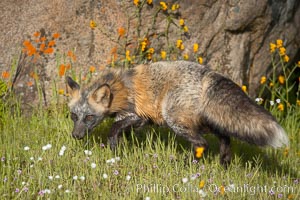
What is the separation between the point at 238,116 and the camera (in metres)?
5.90

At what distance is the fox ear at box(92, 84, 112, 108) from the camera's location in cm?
674

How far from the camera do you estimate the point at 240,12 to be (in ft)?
27.1

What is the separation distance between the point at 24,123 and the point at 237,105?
3.22 meters

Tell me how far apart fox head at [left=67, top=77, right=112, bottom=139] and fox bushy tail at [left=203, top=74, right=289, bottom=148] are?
1.35m

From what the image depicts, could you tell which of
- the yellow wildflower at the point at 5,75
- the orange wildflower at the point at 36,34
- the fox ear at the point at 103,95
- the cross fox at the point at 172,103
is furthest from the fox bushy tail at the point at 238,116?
the yellow wildflower at the point at 5,75

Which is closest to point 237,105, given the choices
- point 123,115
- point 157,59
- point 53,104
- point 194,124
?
point 194,124

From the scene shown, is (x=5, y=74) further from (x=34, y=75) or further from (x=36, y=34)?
(x=36, y=34)

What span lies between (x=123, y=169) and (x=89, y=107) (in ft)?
3.66

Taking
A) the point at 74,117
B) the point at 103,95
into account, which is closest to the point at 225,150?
the point at 103,95

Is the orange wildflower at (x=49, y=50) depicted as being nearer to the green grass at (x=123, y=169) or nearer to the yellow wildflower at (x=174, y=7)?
the green grass at (x=123, y=169)

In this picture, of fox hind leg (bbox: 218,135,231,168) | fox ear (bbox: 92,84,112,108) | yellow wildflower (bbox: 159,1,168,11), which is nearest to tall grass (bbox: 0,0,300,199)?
yellow wildflower (bbox: 159,1,168,11)

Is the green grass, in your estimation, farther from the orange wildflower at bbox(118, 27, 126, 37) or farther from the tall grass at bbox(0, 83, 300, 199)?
the orange wildflower at bbox(118, 27, 126, 37)

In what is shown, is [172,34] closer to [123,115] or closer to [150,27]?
[150,27]

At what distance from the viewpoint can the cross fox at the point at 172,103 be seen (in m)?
6.02
